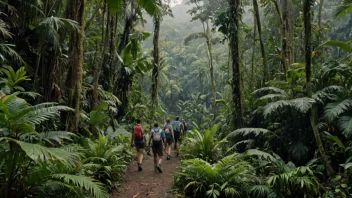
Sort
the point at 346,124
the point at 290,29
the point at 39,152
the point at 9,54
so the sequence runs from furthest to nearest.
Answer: the point at 290,29, the point at 9,54, the point at 346,124, the point at 39,152

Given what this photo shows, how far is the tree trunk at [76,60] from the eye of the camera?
7.46 metres

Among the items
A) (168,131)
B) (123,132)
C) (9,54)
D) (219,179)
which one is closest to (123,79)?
(123,132)

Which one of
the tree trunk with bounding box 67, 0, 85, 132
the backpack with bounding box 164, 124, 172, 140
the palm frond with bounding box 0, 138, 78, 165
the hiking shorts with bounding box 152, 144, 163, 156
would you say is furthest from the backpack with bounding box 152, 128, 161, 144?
the palm frond with bounding box 0, 138, 78, 165

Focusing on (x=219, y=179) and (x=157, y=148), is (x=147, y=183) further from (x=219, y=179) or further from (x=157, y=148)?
(x=219, y=179)

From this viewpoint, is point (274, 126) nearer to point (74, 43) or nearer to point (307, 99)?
point (307, 99)

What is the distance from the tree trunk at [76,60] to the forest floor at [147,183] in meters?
2.00

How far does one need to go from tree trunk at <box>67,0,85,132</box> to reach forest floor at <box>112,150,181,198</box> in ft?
6.55

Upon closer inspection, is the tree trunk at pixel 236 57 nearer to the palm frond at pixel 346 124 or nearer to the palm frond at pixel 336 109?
the palm frond at pixel 336 109

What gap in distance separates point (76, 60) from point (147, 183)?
12.3 feet

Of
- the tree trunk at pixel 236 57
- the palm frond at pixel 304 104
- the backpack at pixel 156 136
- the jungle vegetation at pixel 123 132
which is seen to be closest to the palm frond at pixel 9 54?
the jungle vegetation at pixel 123 132

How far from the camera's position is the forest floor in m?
6.49

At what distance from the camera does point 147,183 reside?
7.22 metres

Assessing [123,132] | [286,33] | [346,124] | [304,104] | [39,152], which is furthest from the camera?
[286,33]

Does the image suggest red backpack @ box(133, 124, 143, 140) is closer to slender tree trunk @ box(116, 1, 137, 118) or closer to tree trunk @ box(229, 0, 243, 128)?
tree trunk @ box(229, 0, 243, 128)
